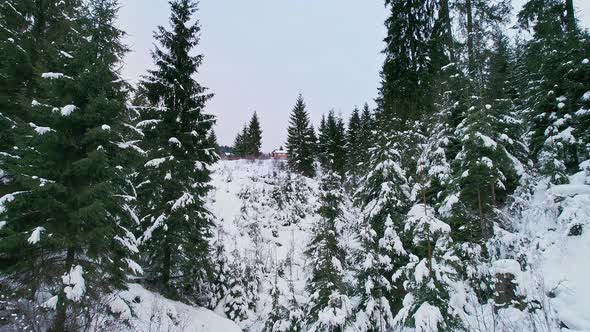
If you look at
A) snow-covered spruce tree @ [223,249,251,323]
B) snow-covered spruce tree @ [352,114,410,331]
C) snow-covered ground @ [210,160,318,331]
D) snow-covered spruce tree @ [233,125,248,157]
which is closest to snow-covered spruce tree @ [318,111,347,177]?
A: snow-covered ground @ [210,160,318,331]

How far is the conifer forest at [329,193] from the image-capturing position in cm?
619

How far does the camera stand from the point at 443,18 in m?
11.0

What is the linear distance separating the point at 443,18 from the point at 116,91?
36.6 ft

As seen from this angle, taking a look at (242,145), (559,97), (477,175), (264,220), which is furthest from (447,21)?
(242,145)

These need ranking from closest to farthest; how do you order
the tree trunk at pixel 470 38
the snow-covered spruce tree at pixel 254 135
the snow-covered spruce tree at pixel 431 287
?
the snow-covered spruce tree at pixel 431 287 → the tree trunk at pixel 470 38 → the snow-covered spruce tree at pixel 254 135

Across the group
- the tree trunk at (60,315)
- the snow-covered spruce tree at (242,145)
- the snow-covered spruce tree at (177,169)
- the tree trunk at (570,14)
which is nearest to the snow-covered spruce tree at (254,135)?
the snow-covered spruce tree at (242,145)

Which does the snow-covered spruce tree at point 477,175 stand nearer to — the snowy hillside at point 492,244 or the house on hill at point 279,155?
the snowy hillside at point 492,244

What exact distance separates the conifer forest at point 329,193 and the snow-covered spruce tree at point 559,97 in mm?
64

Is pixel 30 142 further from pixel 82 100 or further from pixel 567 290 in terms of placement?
pixel 567 290

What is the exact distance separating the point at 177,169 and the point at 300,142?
29.1m

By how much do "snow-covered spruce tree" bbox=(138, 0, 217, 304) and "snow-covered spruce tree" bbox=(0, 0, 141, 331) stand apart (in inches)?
142

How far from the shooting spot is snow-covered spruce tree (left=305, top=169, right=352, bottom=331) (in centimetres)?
767

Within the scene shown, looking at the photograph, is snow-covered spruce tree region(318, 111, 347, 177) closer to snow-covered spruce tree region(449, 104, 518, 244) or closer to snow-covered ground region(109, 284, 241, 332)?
snow-covered ground region(109, 284, 241, 332)

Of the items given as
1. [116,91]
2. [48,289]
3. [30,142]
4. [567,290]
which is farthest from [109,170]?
[567,290]
